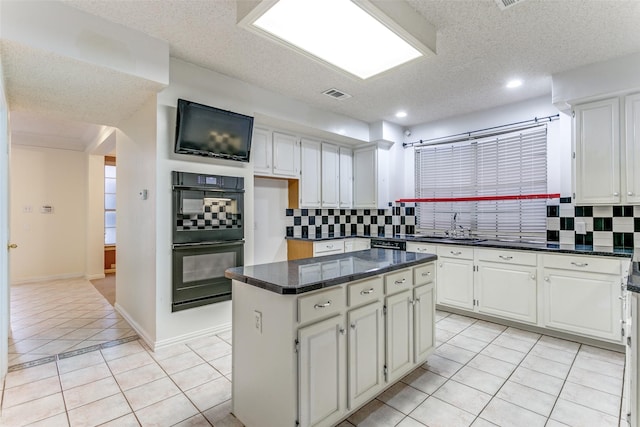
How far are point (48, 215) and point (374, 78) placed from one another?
670 centimetres

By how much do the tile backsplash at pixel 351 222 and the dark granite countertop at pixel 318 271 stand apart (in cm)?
230

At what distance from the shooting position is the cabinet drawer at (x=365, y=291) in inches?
74.6

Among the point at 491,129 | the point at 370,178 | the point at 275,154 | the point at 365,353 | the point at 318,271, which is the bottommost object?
the point at 365,353

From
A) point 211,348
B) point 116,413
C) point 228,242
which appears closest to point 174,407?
point 116,413

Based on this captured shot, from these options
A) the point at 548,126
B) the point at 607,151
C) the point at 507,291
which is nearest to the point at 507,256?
the point at 507,291

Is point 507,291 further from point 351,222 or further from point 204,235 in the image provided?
point 204,235

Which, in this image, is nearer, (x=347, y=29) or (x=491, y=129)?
(x=347, y=29)

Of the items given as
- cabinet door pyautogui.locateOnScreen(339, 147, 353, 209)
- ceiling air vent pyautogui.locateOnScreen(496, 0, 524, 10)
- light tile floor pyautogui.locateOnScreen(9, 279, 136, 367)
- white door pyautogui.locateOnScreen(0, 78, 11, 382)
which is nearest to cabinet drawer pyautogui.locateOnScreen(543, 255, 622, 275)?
ceiling air vent pyautogui.locateOnScreen(496, 0, 524, 10)

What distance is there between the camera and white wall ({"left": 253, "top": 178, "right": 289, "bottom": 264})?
4402 millimetres

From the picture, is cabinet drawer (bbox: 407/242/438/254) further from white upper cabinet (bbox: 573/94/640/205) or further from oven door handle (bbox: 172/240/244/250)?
oven door handle (bbox: 172/240/244/250)

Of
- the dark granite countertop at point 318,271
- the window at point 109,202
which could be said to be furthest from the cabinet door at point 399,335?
the window at point 109,202

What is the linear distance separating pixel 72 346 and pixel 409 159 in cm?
491

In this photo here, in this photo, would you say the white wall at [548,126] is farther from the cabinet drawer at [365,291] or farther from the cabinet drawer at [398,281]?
the cabinet drawer at [365,291]

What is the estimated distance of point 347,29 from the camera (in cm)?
189
